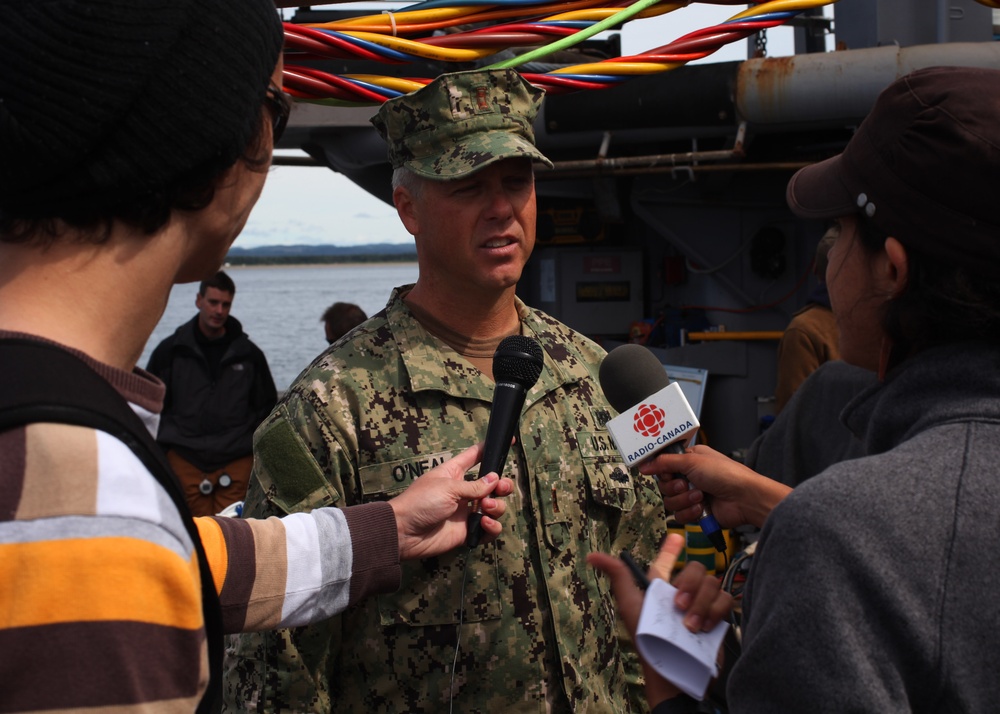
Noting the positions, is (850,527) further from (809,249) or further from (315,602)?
(809,249)

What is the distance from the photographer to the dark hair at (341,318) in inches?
252

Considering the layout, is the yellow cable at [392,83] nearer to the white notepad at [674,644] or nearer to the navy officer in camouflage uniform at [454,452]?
the navy officer in camouflage uniform at [454,452]

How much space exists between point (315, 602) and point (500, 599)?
75cm

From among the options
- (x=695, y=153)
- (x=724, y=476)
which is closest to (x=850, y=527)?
(x=724, y=476)

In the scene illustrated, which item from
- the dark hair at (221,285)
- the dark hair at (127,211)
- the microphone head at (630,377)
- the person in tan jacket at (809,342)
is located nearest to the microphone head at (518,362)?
the microphone head at (630,377)

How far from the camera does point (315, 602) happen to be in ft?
5.33

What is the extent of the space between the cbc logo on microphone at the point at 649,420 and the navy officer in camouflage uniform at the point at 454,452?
0.47m

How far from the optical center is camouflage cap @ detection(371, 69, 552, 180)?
2490mm

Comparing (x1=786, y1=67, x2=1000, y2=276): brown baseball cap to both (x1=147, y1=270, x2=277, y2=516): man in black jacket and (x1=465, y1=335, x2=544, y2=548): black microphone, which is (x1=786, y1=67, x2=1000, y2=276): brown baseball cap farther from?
(x1=147, y1=270, x2=277, y2=516): man in black jacket

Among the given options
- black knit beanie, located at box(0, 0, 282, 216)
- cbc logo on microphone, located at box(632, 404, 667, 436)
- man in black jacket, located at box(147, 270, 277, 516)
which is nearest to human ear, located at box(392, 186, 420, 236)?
cbc logo on microphone, located at box(632, 404, 667, 436)

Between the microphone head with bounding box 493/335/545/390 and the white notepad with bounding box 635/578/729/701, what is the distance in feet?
2.56

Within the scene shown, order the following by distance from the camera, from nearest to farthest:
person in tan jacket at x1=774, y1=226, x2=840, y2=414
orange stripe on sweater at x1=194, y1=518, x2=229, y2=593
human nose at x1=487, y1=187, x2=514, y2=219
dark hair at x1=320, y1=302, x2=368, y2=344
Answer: orange stripe on sweater at x1=194, y1=518, x2=229, y2=593 < human nose at x1=487, y1=187, x2=514, y2=219 < person in tan jacket at x1=774, y1=226, x2=840, y2=414 < dark hair at x1=320, y1=302, x2=368, y2=344

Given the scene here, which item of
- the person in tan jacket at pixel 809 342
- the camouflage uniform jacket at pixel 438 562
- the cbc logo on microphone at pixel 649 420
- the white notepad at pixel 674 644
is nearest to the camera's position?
the white notepad at pixel 674 644

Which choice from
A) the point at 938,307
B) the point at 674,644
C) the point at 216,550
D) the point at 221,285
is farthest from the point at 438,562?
the point at 221,285
